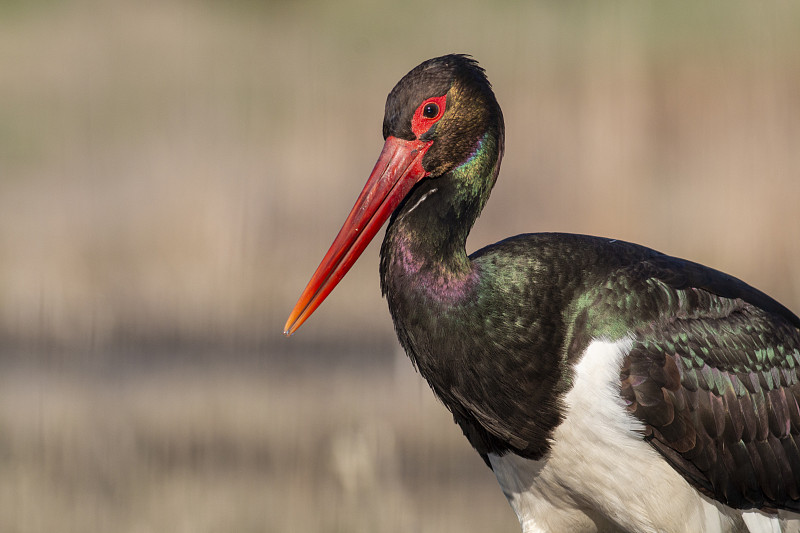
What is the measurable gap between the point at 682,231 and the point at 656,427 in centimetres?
601

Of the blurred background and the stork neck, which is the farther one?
the blurred background

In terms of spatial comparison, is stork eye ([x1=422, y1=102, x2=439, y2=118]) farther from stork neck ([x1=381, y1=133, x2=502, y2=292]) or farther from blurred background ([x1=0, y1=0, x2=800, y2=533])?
blurred background ([x1=0, y1=0, x2=800, y2=533])

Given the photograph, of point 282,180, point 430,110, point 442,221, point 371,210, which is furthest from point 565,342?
point 282,180

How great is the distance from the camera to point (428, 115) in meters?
4.29

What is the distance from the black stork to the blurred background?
315 centimetres

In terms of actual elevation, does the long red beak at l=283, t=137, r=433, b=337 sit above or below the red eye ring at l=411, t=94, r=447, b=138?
below

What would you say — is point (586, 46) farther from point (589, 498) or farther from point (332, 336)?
point (589, 498)

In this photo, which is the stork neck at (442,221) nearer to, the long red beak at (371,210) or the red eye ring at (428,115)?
the long red beak at (371,210)

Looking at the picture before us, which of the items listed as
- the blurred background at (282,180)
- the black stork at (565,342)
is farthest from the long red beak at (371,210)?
the blurred background at (282,180)

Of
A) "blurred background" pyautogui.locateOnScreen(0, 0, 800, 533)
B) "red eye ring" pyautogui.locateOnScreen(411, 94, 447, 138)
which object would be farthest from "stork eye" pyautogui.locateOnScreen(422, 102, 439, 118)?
"blurred background" pyautogui.locateOnScreen(0, 0, 800, 533)

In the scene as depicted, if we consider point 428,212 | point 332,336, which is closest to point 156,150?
point 332,336

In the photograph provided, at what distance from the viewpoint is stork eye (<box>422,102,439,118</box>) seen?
4.27 m

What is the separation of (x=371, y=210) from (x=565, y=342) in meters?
0.79

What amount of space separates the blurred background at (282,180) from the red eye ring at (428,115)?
350 cm
